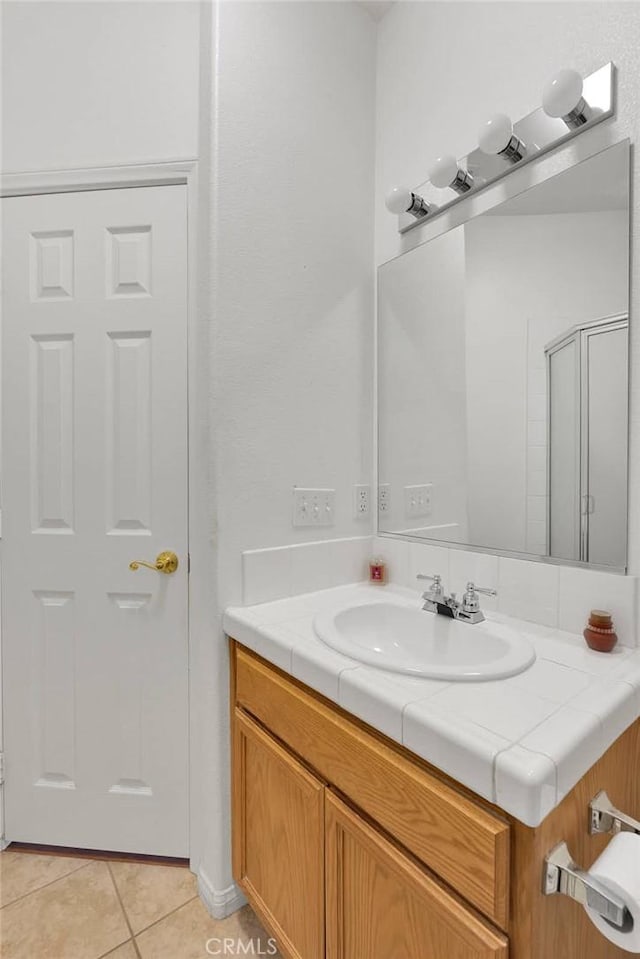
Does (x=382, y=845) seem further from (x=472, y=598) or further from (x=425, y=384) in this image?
(x=425, y=384)

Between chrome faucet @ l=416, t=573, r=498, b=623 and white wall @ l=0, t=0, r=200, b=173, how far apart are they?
1482 mm

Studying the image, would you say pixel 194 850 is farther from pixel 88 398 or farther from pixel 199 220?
pixel 199 220

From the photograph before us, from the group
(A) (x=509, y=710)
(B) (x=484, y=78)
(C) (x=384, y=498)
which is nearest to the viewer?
(A) (x=509, y=710)

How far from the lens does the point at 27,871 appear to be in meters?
1.48

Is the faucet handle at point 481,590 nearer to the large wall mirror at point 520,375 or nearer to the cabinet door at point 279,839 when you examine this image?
the large wall mirror at point 520,375

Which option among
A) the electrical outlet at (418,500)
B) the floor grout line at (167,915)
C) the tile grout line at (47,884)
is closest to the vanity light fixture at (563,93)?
the electrical outlet at (418,500)

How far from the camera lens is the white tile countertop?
636 mm

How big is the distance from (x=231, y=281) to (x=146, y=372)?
407mm

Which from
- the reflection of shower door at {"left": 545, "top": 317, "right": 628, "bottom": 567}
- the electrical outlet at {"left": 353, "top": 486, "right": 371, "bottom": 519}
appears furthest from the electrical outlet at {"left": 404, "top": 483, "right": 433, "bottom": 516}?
the reflection of shower door at {"left": 545, "top": 317, "right": 628, "bottom": 567}

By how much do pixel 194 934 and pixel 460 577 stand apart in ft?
3.94

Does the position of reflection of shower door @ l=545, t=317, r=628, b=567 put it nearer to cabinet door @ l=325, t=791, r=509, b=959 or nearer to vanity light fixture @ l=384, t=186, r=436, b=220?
vanity light fixture @ l=384, t=186, r=436, b=220

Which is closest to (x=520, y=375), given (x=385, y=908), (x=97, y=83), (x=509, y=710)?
(x=509, y=710)

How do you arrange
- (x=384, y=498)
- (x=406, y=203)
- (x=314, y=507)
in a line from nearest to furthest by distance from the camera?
1. (x=406, y=203)
2. (x=314, y=507)
3. (x=384, y=498)

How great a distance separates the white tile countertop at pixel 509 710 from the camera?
2.09 feet
